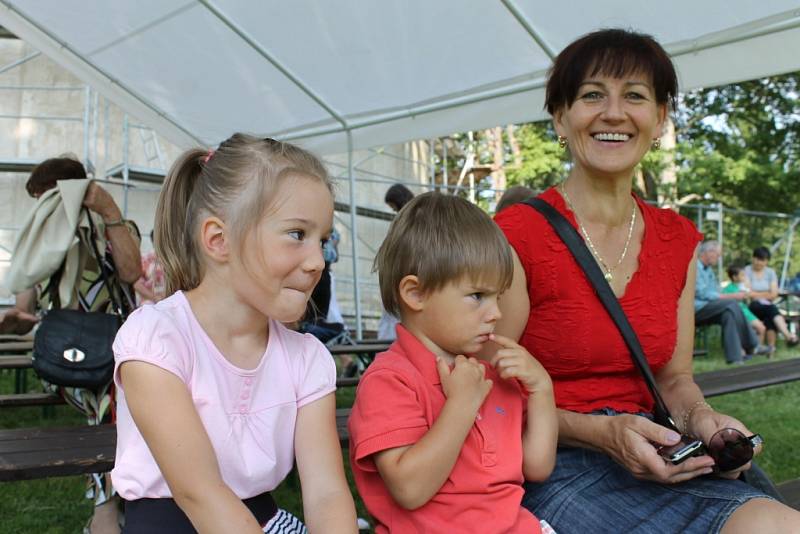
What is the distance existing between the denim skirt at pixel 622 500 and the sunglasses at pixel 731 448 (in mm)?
47

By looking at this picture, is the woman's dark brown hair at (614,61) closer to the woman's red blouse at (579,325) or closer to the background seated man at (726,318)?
the woman's red blouse at (579,325)

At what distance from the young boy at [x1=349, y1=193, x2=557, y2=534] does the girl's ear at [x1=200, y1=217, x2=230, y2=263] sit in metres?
0.40

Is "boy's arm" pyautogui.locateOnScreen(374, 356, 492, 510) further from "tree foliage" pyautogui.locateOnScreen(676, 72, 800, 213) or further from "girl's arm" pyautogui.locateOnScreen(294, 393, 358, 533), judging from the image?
"tree foliage" pyautogui.locateOnScreen(676, 72, 800, 213)

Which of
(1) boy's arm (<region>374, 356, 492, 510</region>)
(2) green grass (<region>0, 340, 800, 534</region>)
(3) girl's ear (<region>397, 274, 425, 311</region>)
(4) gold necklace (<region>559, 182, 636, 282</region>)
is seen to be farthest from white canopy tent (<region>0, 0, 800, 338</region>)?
(1) boy's arm (<region>374, 356, 492, 510</region>)

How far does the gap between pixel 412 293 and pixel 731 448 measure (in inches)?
31.4

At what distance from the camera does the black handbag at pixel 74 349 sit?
291 centimetres

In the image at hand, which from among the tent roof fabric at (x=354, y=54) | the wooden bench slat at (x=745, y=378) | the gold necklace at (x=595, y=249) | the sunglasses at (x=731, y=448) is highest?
the tent roof fabric at (x=354, y=54)

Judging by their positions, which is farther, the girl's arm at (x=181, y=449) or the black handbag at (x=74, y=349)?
the black handbag at (x=74, y=349)

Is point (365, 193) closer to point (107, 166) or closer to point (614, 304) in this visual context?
point (107, 166)

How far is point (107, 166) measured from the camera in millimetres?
11250

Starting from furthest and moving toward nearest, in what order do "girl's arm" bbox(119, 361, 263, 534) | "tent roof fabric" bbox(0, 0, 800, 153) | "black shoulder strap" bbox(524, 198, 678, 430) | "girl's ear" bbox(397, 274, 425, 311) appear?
"tent roof fabric" bbox(0, 0, 800, 153)
"black shoulder strap" bbox(524, 198, 678, 430)
"girl's ear" bbox(397, 274, 425, 311)
"girl's arm" bbox(119, 361, 263, 534)

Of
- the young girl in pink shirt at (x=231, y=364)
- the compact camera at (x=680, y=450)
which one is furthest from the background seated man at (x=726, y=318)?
the young girl in pink shirt at (x=231, y=364)

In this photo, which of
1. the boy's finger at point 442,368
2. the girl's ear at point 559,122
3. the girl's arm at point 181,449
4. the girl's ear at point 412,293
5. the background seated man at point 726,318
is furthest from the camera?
the background seated man at point 726,318

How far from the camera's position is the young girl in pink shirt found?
1.34 m
